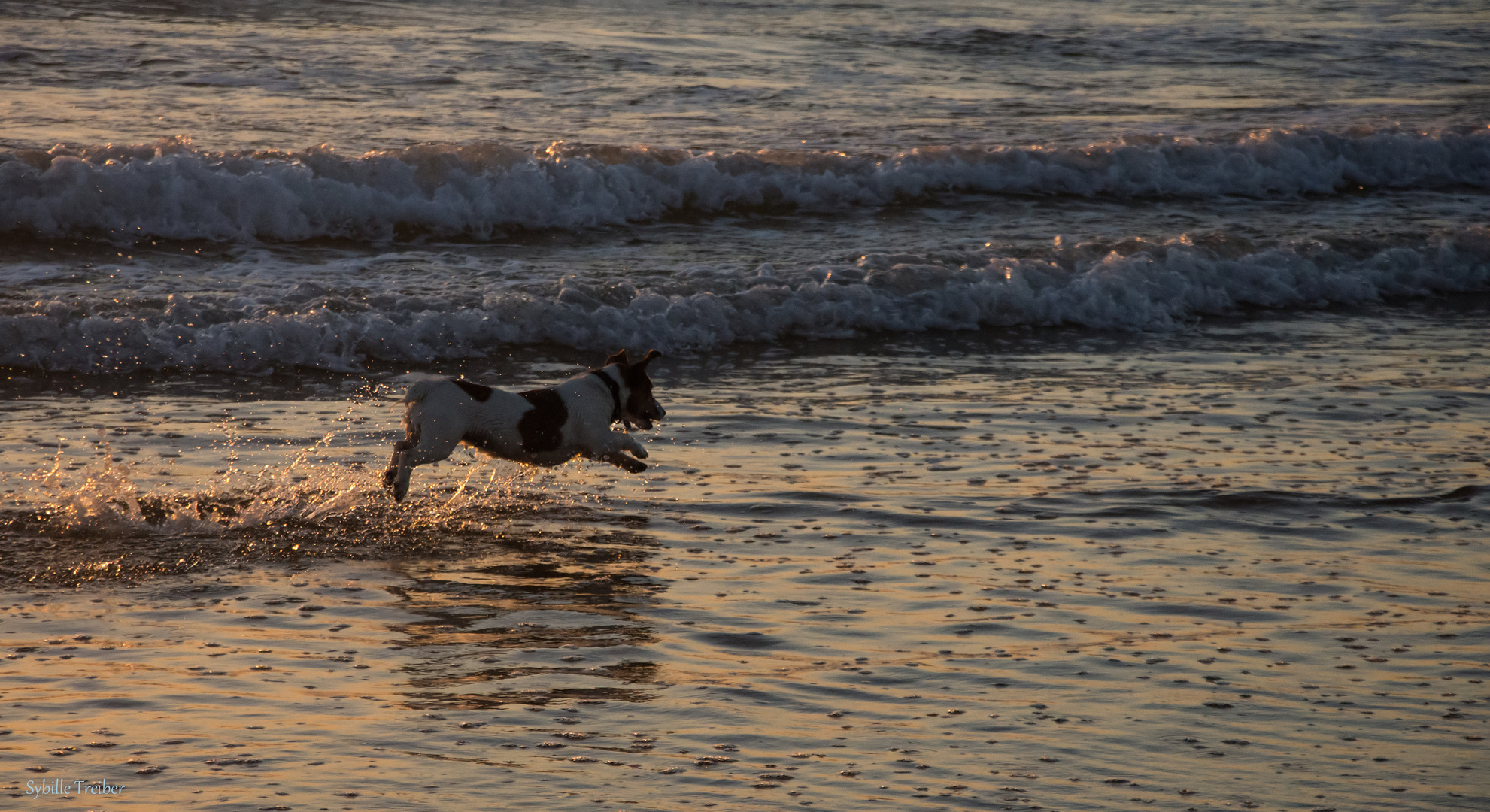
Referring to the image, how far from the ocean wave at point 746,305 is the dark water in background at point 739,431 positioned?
0.20 ft

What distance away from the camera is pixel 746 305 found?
14.0 meters

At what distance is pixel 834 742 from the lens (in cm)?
565

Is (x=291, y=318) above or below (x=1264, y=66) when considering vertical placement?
below

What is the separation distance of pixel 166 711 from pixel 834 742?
2.40m

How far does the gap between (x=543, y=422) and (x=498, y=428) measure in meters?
0.25

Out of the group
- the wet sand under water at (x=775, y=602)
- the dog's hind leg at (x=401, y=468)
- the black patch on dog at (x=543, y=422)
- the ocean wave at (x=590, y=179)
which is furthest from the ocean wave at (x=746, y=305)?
the black patch on dog at (x=543, y=422)

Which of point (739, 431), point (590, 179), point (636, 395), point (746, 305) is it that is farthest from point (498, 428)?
point (590, 179)

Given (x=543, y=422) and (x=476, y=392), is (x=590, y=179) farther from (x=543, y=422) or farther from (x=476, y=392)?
(x=476, y=392)

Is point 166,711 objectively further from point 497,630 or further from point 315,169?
point 315,169

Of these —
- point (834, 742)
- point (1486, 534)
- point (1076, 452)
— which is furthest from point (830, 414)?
point (834, 742)

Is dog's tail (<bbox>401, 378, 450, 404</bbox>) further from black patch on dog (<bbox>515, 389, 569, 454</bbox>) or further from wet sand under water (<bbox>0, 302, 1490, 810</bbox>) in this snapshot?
wet sand under water (<bbox>0, 302, 1490, 810</bbox>)

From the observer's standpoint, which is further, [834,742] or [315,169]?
[315,169]

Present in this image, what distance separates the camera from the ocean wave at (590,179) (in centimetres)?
1620

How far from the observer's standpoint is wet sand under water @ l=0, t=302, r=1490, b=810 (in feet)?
17.7
